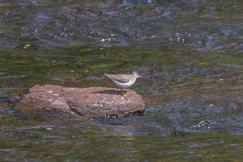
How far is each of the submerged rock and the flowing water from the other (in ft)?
0.48

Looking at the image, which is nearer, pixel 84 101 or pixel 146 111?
pixel 84 101

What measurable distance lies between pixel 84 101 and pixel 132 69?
129 inches

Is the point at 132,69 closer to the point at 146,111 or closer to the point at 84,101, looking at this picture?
the point at 146,111

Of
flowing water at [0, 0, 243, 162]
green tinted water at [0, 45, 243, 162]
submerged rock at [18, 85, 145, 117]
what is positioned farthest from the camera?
submerged rock at [18, 85, 145, 117]

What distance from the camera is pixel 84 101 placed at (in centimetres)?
1228

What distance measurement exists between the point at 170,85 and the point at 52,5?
6852 millimetres

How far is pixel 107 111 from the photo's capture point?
1221 cm

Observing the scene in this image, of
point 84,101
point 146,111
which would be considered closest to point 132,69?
point 146,111

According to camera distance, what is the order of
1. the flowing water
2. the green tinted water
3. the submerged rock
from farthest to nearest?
the submerged rock → the flowing water → the green tinted water

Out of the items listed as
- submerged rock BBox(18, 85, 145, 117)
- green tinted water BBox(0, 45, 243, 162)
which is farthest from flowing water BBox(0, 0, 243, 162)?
submerged rock BBox(18, 85, 145, 117)

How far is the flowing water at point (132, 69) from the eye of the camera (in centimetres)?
1104

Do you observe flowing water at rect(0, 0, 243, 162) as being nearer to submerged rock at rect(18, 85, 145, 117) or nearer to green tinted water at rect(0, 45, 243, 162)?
green tinted water at rect(0, 45, 243, 162)

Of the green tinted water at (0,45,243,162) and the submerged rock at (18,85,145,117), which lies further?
the submerged rock at (18,85,145,117)

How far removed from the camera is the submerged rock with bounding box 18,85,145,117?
12.2 m
